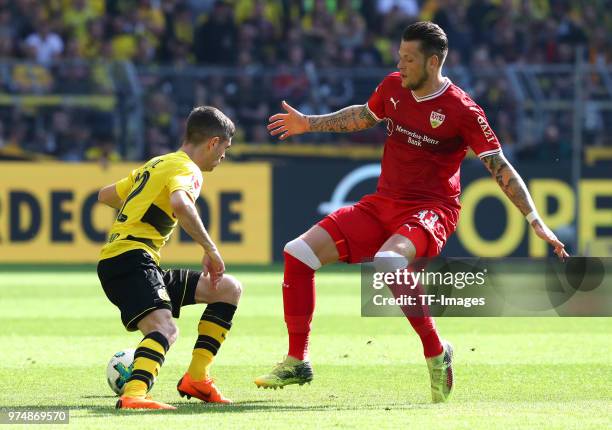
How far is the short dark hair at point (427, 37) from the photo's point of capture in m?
7.39

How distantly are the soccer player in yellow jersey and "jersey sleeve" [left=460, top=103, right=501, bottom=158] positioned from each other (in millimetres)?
1315

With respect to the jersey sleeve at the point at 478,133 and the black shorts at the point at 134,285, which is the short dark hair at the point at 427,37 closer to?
the jersey sleeve at the point at 478,133

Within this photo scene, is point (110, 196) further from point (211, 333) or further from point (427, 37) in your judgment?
point (427, 37)

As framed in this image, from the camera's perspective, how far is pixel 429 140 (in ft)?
24.7

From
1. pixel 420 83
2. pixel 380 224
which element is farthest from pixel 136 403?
pixel 420 83

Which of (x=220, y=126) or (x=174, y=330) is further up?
(x=220, y=126)

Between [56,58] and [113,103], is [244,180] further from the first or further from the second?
[56,58]

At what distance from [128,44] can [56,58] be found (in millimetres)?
1334

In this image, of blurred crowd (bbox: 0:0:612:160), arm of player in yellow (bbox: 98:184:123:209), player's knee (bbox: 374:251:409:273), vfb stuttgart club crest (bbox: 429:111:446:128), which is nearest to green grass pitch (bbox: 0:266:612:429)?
player's knee (bbox: 374:251:409:273)

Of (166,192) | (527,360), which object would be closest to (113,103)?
(527,360)

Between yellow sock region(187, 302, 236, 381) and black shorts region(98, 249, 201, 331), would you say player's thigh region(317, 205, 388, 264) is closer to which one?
yellow sock region(187, 302, 236, 381)

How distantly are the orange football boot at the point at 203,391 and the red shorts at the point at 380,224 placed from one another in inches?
42.0

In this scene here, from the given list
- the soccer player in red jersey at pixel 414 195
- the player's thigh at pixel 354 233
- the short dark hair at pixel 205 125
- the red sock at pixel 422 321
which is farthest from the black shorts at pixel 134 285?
the red sock at pixel 422 321

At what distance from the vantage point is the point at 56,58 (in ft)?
69.6
